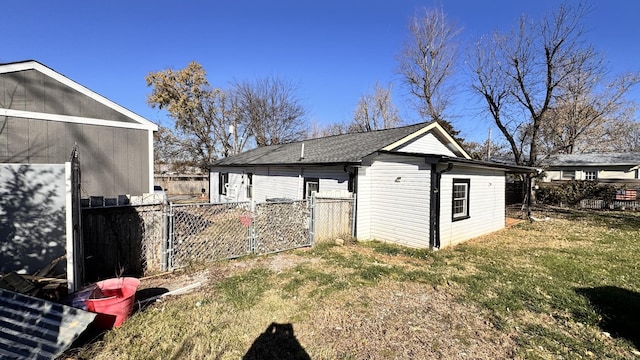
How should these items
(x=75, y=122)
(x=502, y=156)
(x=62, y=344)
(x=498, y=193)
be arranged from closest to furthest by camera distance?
(x=62, y=344), (x=75, y=122), (x=498, y=193), (x=502, y=156)

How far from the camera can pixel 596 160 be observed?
2725 cm

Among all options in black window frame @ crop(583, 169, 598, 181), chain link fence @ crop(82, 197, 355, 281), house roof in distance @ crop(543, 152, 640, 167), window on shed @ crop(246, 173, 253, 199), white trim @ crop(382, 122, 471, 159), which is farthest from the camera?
black window frame @ crop(583, 169, 598, 181)

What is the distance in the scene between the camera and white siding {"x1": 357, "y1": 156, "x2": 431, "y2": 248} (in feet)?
27.7

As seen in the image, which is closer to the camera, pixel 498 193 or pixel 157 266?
pixel 157 266

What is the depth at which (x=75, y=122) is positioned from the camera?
773 centimetres

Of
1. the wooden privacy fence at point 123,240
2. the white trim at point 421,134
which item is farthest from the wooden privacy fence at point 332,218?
the wooden privacy fence at point 123,240

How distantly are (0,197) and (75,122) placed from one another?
385cm

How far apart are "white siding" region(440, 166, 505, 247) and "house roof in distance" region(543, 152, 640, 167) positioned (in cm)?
2084

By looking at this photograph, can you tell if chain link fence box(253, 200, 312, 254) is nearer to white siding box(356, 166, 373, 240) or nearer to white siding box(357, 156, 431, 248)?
white siding box(356, 166, 373, 240)

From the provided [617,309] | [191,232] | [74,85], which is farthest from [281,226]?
[74,85]

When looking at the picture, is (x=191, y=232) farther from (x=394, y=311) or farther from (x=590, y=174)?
(x=590, y=174)

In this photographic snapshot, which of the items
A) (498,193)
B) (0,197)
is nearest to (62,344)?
(0,197)

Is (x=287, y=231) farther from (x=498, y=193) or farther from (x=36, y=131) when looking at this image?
(x=498, y=193)

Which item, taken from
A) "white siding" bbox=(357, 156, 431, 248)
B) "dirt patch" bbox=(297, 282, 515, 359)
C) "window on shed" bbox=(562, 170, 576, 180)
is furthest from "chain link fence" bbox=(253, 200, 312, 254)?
"window on shed" bbox=(562, 170, 576, 180)
